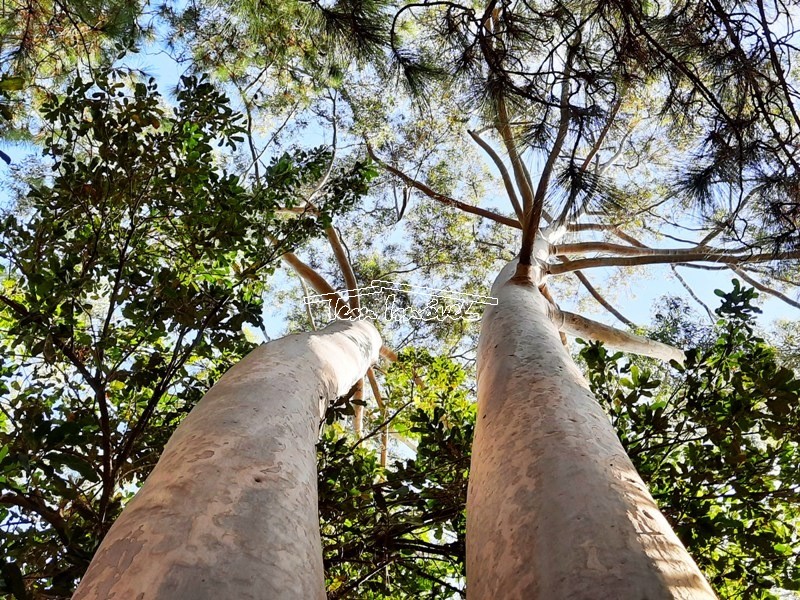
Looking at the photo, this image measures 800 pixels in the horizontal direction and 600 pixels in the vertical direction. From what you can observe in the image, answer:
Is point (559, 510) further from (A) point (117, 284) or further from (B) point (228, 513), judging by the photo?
(A) point (117, 284)

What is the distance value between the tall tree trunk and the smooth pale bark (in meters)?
0.31

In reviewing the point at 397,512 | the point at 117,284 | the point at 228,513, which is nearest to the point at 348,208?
the point at 117,284

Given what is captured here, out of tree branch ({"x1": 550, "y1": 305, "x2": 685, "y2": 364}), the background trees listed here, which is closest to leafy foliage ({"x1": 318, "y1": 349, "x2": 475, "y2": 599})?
the background trees

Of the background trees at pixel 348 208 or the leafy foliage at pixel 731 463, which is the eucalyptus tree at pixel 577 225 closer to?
the background trees at pixel 348 208

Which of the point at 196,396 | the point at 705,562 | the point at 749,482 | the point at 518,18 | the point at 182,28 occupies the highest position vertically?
the point at 182,28

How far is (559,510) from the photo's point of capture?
0.94 m

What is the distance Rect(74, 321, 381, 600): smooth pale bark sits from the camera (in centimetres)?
76

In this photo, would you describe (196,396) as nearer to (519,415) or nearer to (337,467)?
(337,467)

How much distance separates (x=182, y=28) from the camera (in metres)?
5.67

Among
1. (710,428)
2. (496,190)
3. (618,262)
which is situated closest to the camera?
(710,428)

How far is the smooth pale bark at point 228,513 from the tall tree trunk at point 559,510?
31 centimetres

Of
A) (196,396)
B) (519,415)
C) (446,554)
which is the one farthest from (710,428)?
(196,396)

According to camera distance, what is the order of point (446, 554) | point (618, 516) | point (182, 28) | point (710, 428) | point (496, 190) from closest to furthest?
point (618, 516) < point (446, 554) < point (710, 428) < point (182, 28) < point (496, 190)

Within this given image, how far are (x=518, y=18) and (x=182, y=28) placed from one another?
14.3ft
